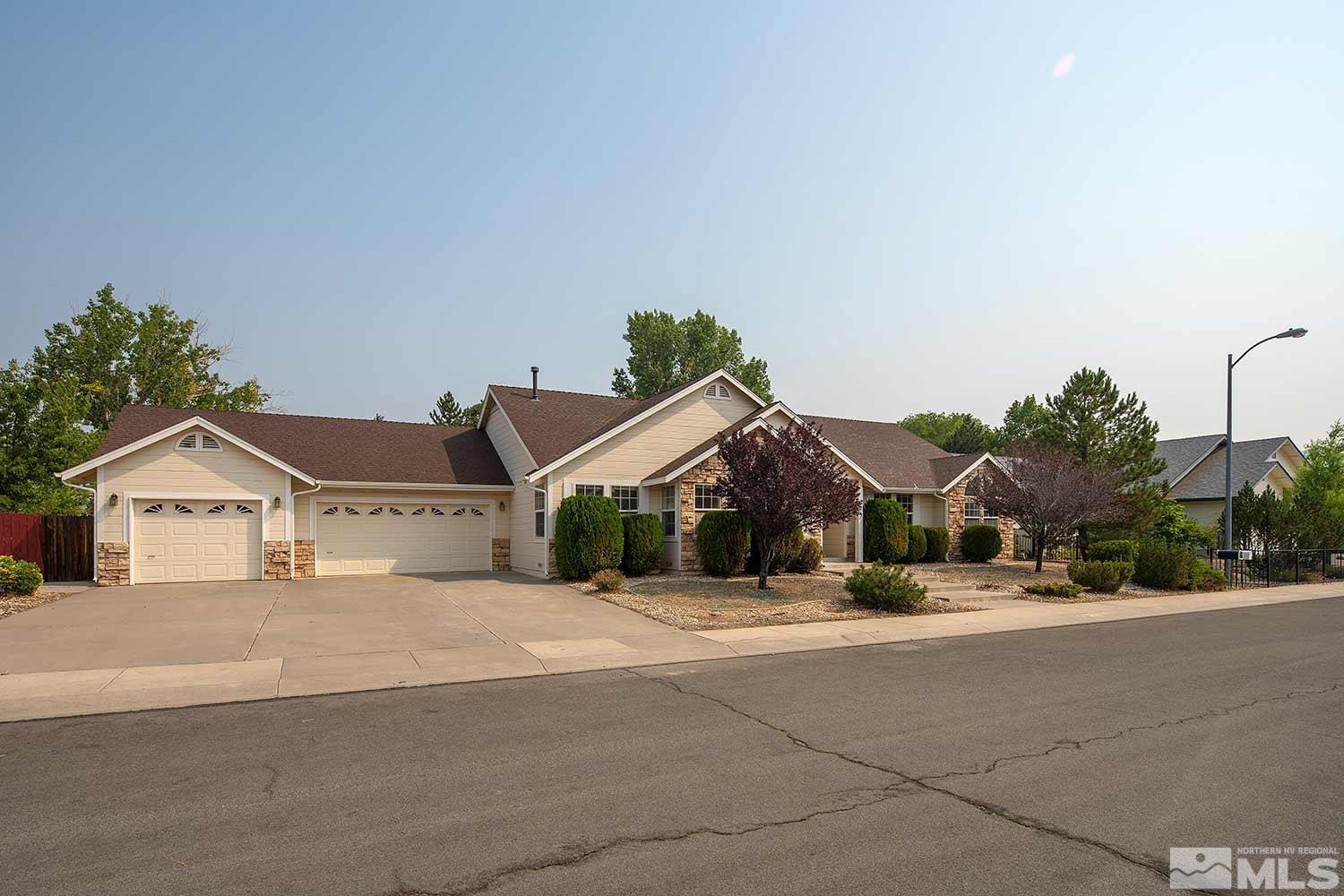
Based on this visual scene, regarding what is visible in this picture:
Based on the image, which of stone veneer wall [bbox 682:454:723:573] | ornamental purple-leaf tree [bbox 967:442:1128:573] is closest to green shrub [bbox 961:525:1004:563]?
ornamental purple-leaf tree [bbox 967:442:1128:573]

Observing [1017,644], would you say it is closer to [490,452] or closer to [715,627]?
[715,627]

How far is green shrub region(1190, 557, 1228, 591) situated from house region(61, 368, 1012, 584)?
734cm

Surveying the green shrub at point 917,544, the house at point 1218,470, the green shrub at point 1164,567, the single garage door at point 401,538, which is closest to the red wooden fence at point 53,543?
the single garage door at point 401,538

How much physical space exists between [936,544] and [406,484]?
17.6m

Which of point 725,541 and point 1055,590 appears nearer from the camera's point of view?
point 1055,590

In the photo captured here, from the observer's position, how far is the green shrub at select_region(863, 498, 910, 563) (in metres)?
26.4

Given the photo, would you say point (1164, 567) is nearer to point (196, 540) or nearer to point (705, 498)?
point (705, 498)

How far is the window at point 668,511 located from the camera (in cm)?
2319

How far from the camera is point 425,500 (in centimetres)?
2461

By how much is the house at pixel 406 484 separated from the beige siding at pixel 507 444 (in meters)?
0.09

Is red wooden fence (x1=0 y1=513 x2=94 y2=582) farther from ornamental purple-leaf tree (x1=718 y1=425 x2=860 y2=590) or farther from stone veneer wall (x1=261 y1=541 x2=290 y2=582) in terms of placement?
ornamental purple-leaf tree (x1=718 y1=425 x2=860 y2=590)

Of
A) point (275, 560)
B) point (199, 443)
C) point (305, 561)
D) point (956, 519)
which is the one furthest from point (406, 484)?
point (956, 519)

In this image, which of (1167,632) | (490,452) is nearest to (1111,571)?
(1167,632)

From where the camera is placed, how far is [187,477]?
68.9ft
